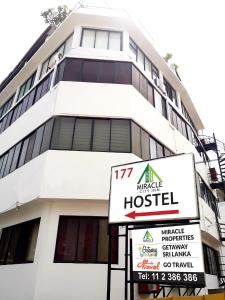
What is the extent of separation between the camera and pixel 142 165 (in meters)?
6.24

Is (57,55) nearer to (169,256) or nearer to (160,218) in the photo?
(160,218)

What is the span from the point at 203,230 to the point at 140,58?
1017 cm

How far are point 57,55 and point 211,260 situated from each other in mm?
15723

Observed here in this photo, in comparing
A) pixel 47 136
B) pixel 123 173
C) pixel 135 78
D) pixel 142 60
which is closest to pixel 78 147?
pixel 47 136

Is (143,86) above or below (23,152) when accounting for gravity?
above

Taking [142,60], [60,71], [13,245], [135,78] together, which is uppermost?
[142,60]

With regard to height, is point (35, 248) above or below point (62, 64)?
below

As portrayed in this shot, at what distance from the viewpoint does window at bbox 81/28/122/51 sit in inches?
531

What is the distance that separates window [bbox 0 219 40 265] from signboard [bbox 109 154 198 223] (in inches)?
199

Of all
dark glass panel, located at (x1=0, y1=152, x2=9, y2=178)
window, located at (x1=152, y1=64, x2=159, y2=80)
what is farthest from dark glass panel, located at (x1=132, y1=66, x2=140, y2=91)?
dark glass panel, located at (x1=0, y1=152, x2=9, y2=178)

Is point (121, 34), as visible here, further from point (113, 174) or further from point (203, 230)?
point (203, 230)

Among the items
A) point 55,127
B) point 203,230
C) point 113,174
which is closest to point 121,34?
point 55,127

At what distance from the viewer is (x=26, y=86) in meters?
16.9

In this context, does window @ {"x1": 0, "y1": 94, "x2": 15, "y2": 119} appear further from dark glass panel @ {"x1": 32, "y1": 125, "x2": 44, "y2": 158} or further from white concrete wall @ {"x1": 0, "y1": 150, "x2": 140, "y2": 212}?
white concrete wall @ {"x1": 0, "y1": 150, "x2": 140, "y2": 212}
